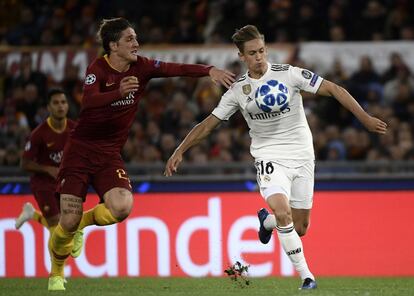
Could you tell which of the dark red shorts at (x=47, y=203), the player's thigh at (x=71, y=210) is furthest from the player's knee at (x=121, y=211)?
the dark red shorts at (x=47, y=203)

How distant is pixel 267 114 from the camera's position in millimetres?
10172

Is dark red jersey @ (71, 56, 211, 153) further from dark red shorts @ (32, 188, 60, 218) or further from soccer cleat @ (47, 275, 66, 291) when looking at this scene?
dark red shorts @ (32, 188, 60, 218)

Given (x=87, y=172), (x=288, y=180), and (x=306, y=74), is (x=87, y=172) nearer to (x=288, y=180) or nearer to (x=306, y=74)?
(x=288, y=180)

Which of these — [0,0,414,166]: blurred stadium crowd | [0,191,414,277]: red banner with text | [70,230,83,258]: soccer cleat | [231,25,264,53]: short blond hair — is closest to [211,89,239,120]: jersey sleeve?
[231,25,264,53]: short blond hair

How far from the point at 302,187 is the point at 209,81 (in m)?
7.49

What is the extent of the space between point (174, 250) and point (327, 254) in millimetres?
1766

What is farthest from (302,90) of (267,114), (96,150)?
(96,150)

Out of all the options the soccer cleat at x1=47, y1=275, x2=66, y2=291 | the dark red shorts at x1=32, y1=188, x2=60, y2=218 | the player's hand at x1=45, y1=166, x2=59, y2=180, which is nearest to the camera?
the soccer cleat at x1=47, y1=275, x2=66, y2=291

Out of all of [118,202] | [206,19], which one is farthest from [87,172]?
[206,19]

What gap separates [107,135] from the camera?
10617 millimetres

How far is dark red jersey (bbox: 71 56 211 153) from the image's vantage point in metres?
10.3

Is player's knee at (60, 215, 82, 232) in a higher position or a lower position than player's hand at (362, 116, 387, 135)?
lower

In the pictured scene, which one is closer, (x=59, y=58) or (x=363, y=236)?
(x=363, y=236)

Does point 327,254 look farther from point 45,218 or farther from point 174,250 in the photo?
point 45,218
